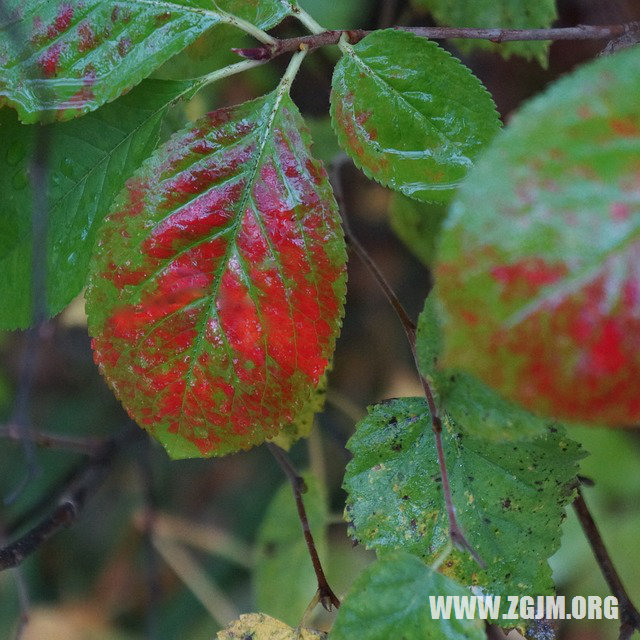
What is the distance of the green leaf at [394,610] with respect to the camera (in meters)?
0.43

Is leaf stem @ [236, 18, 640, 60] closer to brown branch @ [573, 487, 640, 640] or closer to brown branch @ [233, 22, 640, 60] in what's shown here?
brown branch @ [233, 22, 640, 60]

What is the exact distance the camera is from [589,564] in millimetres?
1122

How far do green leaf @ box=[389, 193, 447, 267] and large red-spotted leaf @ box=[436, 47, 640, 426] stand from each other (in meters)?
0.54

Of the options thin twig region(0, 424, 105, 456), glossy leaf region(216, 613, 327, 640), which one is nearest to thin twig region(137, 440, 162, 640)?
thin twig region(0, 424, 105, 456)

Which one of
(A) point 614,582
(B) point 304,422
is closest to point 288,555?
(B) point 304,422

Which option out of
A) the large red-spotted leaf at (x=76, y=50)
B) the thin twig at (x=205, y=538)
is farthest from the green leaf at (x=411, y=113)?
the thin twig at (x=205, y=538)

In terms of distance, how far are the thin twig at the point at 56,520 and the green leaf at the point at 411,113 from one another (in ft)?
1.28

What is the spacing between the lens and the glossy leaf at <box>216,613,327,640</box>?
59 cm

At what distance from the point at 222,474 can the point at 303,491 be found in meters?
0.67

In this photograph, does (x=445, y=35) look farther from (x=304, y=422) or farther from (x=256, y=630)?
(x=256, y=630)

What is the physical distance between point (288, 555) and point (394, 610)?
494 millimetres

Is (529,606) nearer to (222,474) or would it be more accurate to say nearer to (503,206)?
(503,206)

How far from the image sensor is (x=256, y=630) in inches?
23.3

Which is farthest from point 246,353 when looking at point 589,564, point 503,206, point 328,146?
point 589,564
